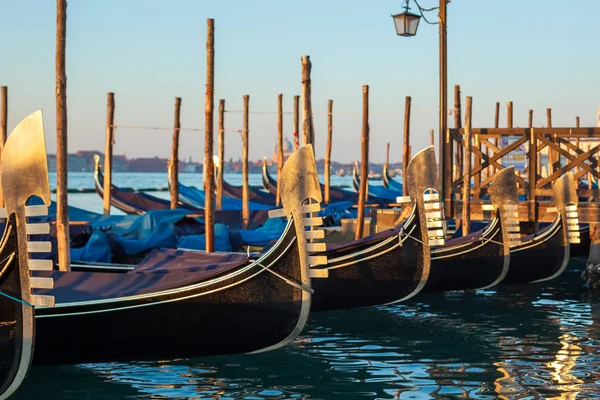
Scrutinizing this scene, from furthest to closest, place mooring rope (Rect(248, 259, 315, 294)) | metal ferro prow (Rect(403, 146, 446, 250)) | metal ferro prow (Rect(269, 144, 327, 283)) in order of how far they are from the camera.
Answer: metal ferro prow (Rect(403, 146, 446, 250))
mooring rope (Rect(248, 259, 315, 294))
metal ferro prow (Rect(269, 144, 327, 283))

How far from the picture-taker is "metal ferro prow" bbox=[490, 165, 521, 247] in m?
10.7

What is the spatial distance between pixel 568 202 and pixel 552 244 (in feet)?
1.72

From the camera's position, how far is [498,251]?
1080cm

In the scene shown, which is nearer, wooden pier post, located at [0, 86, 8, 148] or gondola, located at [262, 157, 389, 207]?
wooden pier post, located at [0, 86, 8, 148]

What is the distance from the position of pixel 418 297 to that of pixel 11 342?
650cm

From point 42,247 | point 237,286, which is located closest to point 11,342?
point 42,247

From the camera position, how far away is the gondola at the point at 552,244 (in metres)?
11.4

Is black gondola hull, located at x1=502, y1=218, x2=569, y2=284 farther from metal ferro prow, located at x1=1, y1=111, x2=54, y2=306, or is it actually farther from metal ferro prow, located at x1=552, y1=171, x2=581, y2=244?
metal ferro prow, located at x1=1, y1=111, x2=54, y2=306

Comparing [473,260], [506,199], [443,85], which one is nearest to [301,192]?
[473,260]

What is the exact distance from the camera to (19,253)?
517cm

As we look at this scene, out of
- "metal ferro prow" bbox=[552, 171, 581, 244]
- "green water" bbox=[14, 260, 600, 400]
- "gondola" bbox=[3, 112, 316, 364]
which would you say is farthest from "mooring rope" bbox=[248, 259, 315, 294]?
"metal ferro prow" bbox=[552, 171, 581, 244]

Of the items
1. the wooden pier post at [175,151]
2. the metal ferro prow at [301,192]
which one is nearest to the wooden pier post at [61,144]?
the metal ferro prow at [301,192]

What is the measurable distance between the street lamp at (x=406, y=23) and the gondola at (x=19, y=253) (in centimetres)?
595

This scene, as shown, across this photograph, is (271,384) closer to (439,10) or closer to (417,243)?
(417,243)
